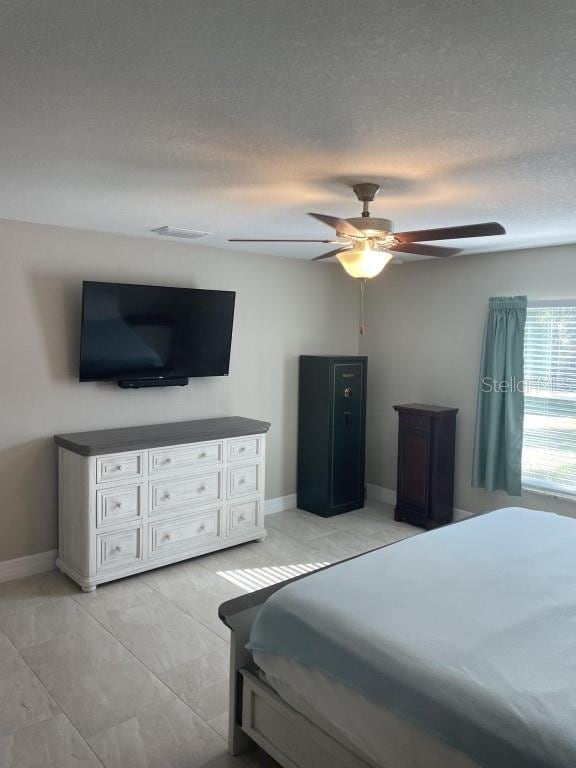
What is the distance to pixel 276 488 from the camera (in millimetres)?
5473

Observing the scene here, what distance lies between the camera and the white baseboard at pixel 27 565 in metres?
3.91

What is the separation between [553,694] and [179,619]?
2293 mm

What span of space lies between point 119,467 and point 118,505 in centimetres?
25

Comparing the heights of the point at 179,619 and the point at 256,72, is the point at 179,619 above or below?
below

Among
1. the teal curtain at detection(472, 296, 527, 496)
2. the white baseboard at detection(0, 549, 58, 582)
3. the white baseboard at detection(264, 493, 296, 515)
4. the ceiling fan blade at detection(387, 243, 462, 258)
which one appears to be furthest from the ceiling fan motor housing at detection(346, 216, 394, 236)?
the white baseboard at detection(264, 493, 296, 515)

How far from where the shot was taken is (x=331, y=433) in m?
5.27

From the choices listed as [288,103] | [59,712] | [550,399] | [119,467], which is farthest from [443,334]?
[59,712]

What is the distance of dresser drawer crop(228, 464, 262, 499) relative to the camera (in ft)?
14.8

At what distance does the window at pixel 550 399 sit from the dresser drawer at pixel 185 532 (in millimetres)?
2508

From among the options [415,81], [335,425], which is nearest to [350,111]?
[415,81]

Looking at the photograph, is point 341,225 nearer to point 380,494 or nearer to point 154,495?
point 154,495

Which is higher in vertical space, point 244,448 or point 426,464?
point 244,448

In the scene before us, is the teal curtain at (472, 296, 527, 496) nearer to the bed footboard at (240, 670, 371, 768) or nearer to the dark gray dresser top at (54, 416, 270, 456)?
the dark gray dresser top at (54, 416, 270, 456)

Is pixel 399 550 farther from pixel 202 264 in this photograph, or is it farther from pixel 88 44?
pixel 202 264
